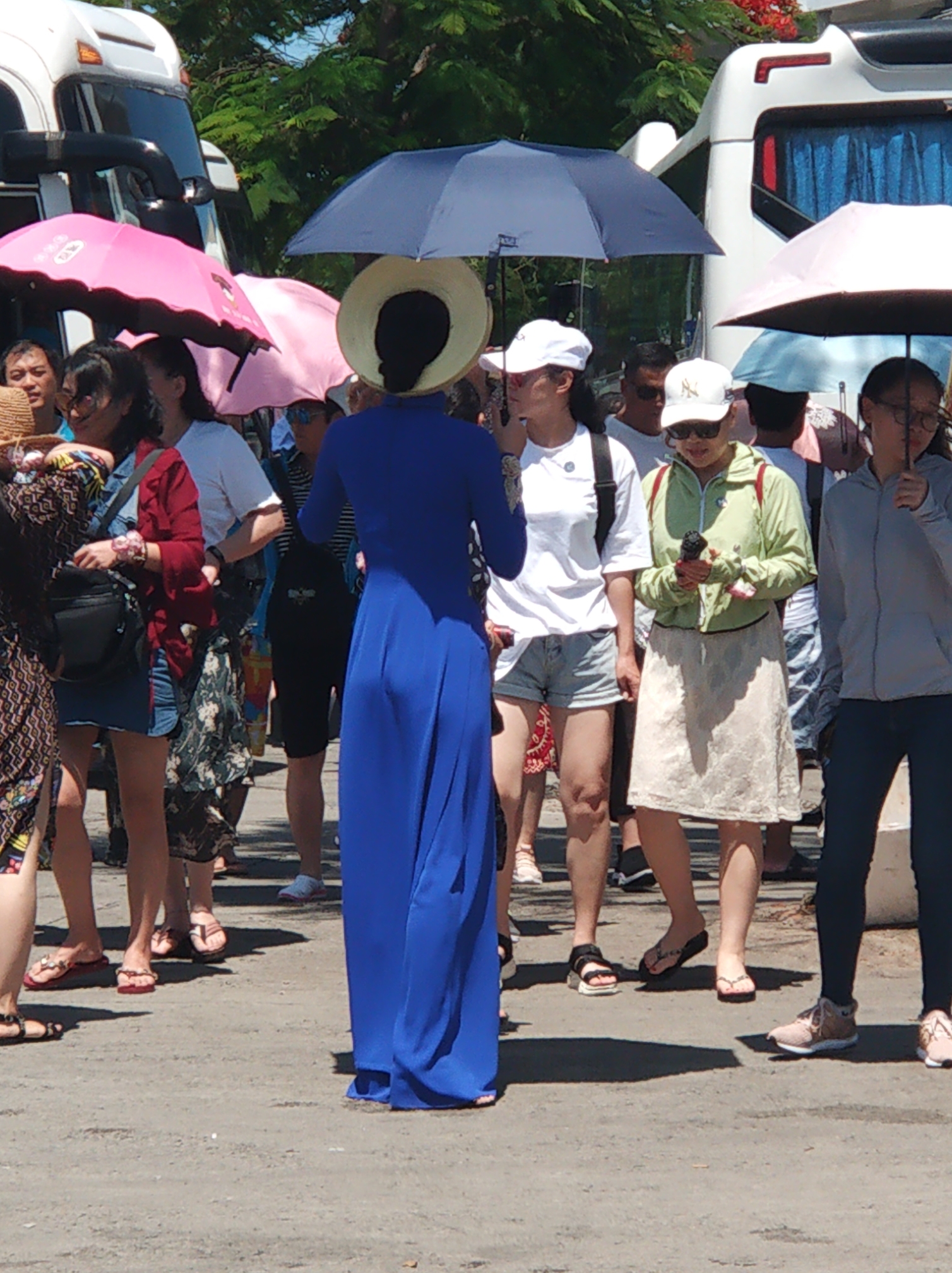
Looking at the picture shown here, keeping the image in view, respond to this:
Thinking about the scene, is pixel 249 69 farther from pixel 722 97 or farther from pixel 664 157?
pixel 722 97

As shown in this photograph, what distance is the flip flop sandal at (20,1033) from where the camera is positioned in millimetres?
6523

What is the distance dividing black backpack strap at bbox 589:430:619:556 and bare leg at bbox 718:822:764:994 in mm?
978

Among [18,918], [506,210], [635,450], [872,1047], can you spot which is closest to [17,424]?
[18,918]

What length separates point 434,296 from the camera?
606 cm

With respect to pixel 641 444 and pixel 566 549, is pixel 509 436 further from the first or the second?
pixel 641 444

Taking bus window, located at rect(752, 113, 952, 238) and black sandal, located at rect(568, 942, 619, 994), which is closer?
black sandal, located at rect(568, 942, 619, 994)

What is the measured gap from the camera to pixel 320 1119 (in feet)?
18.7

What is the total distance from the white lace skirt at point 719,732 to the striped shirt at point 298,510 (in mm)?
2245

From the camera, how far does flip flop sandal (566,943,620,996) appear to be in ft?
23.9

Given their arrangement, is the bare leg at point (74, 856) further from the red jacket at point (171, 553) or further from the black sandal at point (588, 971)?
the black sandal at point (588, 971)

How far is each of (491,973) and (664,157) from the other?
10.7m

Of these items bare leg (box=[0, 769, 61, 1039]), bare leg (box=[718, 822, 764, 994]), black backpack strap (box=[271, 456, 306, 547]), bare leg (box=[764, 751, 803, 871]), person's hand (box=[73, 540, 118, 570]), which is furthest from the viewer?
bare leg (box=[764, 751, 803, 871])

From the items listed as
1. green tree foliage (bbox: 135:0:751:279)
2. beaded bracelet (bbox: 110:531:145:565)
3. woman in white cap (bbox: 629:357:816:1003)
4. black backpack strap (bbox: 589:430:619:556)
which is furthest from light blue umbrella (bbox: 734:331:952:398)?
green tree foliage (bbox: 135:0:751:279)

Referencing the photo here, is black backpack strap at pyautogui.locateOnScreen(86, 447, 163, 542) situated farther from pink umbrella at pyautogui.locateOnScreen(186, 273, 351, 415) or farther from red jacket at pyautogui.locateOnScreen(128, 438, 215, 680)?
pink umbrella at pyautogui.locateOnScreen(186, 273, 351, 415)
